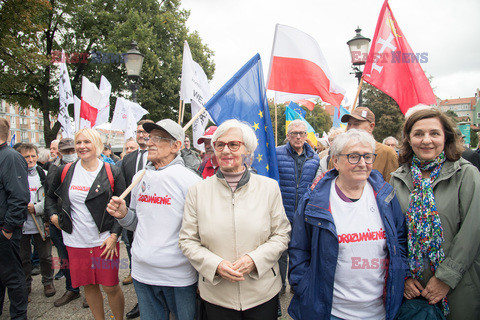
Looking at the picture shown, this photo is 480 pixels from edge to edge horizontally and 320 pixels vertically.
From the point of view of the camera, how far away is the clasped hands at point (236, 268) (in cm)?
189

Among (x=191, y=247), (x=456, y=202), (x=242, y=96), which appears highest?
(x=242, y=96)

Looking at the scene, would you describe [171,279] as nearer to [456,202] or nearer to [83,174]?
[83,174]

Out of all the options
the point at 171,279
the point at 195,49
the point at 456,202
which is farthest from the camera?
the point at 195,49

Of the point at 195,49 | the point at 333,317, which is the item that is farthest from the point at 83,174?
the point at 195,49

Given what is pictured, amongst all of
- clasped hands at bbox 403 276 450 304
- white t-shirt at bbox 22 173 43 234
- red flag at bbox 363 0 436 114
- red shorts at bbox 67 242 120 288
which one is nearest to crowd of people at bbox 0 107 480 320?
clasped hands at bbox 403 276 450 304

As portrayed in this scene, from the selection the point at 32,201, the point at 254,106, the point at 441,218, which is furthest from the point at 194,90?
the point at 441,218

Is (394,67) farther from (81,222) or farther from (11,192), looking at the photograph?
(11,192)

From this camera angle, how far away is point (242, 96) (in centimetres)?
324

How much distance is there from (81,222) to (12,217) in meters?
0.74

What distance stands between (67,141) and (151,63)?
15567mm

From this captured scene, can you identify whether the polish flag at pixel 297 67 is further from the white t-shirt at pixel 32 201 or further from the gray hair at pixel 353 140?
the white t-shirt at pixel 32 201

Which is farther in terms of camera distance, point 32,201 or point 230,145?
point 32,201

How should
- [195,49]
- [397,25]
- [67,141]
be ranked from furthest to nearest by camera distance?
[195,49]
[67,141]
[397,25]

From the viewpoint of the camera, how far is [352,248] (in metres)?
1.97
